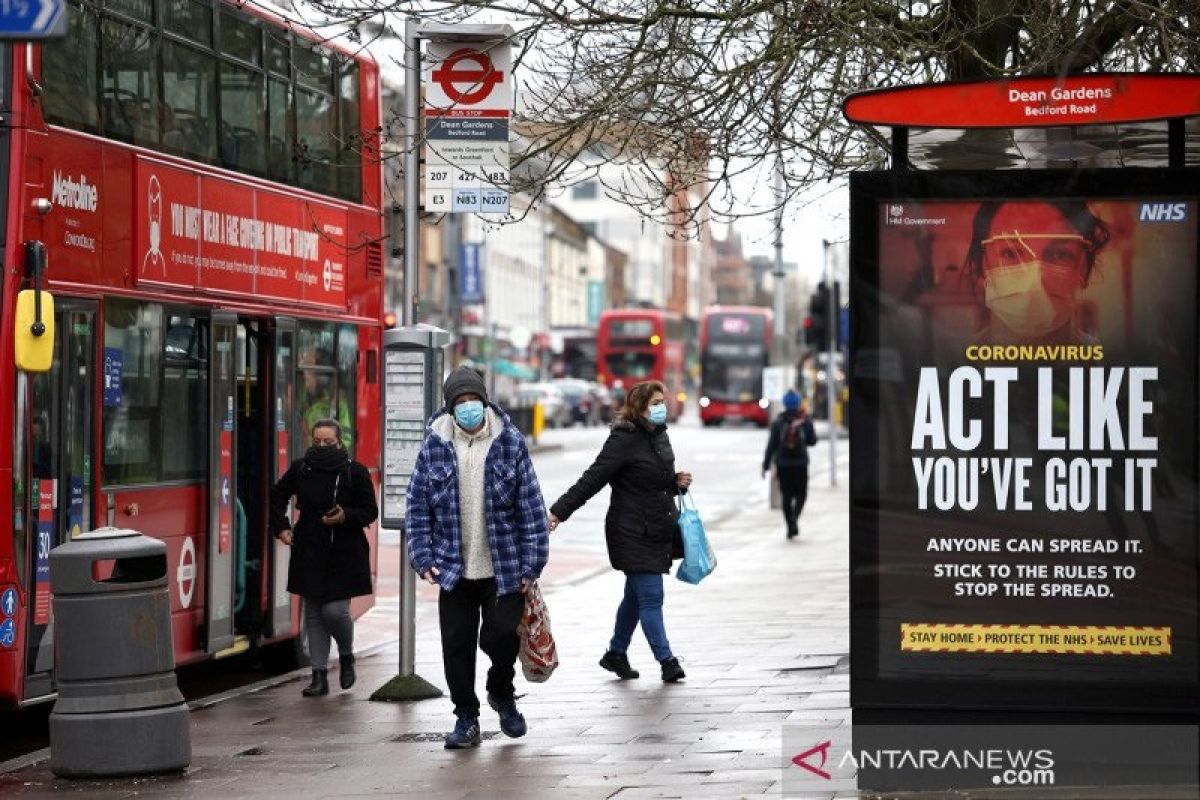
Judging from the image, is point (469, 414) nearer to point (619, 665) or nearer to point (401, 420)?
point (401, 420)

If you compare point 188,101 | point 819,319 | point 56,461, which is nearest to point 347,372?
point 188,101

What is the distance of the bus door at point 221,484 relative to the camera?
13758 millimetres

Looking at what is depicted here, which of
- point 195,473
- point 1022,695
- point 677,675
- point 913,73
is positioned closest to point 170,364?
point 195,473

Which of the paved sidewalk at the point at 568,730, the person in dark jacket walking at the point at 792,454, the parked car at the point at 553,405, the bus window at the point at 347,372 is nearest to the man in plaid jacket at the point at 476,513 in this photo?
the paved sidewalk at the point at 568,730

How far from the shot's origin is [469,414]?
Result: 10828mm

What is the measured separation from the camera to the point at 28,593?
11.0 metres

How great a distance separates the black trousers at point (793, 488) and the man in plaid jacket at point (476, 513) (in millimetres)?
17779

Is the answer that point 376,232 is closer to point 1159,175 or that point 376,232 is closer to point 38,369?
point 38,369

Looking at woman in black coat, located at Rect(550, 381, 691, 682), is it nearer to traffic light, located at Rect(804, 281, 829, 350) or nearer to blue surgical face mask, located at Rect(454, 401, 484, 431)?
blue surgical face mask, located at Rect(454, 401, 484, 431)

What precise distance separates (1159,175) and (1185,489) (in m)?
1.11

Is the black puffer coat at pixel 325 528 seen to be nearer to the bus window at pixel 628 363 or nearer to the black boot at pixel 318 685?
the black boot at pixel 318 685

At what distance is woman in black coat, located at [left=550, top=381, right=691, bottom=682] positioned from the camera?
13703 mm

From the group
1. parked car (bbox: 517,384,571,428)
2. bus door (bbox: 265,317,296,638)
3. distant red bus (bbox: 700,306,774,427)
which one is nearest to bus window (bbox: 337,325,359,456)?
bus door (bbox: 265,317,296,638)

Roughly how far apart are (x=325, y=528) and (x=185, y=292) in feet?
5.03
